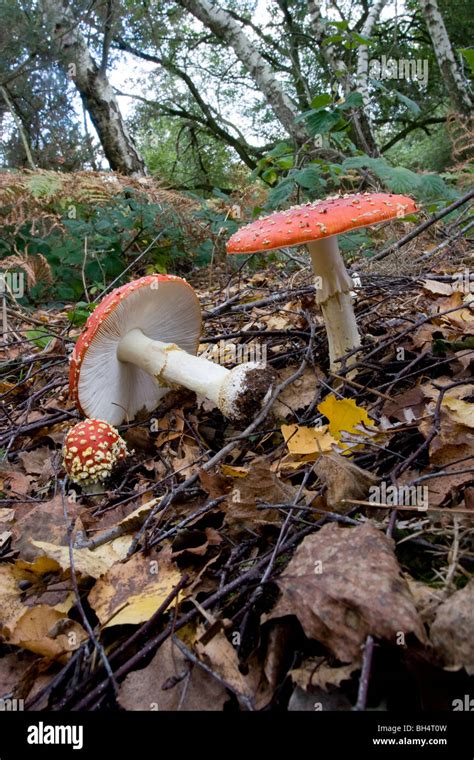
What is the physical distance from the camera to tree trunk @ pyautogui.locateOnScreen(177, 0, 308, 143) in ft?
25.1

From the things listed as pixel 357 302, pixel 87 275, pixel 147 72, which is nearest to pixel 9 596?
pixel 357 302

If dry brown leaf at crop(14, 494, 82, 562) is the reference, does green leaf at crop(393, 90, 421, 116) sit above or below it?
above

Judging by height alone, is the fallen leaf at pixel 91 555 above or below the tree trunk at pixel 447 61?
below

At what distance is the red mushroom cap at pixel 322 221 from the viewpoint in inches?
73.0

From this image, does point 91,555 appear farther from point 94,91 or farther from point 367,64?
point 94,91

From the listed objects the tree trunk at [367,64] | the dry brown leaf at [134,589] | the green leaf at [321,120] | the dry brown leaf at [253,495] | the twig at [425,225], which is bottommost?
the dry brown leaf at [134,589]

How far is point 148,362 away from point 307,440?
1.13 meters

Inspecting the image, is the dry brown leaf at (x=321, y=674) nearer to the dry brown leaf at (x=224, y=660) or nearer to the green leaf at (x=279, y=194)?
the dry brown leaf at (x=224, y=660)

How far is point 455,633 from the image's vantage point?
36.0 inches

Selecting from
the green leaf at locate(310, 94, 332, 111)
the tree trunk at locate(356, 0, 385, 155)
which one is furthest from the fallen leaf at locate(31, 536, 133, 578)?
the tree trunk at locate(356, 0, 385, 155)

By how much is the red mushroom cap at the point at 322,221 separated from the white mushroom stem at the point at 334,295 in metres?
0.27

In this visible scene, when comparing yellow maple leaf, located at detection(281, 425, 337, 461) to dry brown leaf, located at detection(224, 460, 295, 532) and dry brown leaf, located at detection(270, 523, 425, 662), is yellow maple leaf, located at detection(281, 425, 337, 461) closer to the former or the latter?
dry brown leaf, located at detection(224, 460, 295, 532)

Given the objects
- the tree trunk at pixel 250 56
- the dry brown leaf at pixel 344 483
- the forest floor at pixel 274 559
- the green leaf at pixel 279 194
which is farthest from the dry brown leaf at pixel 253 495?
the tree trunk at pixel 250 56

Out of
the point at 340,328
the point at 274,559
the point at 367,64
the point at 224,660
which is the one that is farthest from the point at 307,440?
the point at 367,64
